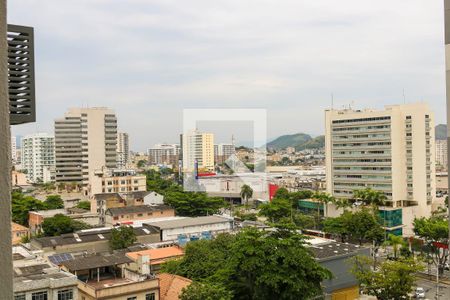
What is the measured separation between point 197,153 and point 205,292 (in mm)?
20241

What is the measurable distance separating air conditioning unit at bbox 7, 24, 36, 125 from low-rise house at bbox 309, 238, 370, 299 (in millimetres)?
11103

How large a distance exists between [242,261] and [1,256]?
8.46 m

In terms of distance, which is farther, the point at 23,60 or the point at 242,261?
the point at 242,261

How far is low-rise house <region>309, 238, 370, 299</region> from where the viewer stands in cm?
1198

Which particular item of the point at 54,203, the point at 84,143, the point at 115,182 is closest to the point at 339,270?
the point at 115,182

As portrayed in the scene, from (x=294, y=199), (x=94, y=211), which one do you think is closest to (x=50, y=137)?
(x=94, y=211)

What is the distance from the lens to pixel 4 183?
0.72m

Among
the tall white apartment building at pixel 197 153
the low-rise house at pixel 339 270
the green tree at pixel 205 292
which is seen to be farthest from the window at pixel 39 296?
the tall white apartment building at pixel 197 153

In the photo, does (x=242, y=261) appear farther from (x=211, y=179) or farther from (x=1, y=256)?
(x=211, y=179)

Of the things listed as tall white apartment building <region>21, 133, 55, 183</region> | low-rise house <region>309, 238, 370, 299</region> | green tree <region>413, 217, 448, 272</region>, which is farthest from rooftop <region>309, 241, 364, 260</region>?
tall white apartment building <region>21, 133, 55, 183</region>

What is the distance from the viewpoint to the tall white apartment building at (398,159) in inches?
940

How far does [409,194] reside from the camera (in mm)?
24297

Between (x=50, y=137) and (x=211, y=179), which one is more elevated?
(x=50, y=137)

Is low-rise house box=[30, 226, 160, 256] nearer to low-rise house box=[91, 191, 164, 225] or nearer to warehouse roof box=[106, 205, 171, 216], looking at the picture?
warehouse roof box=[106, 205, 171, 216]
